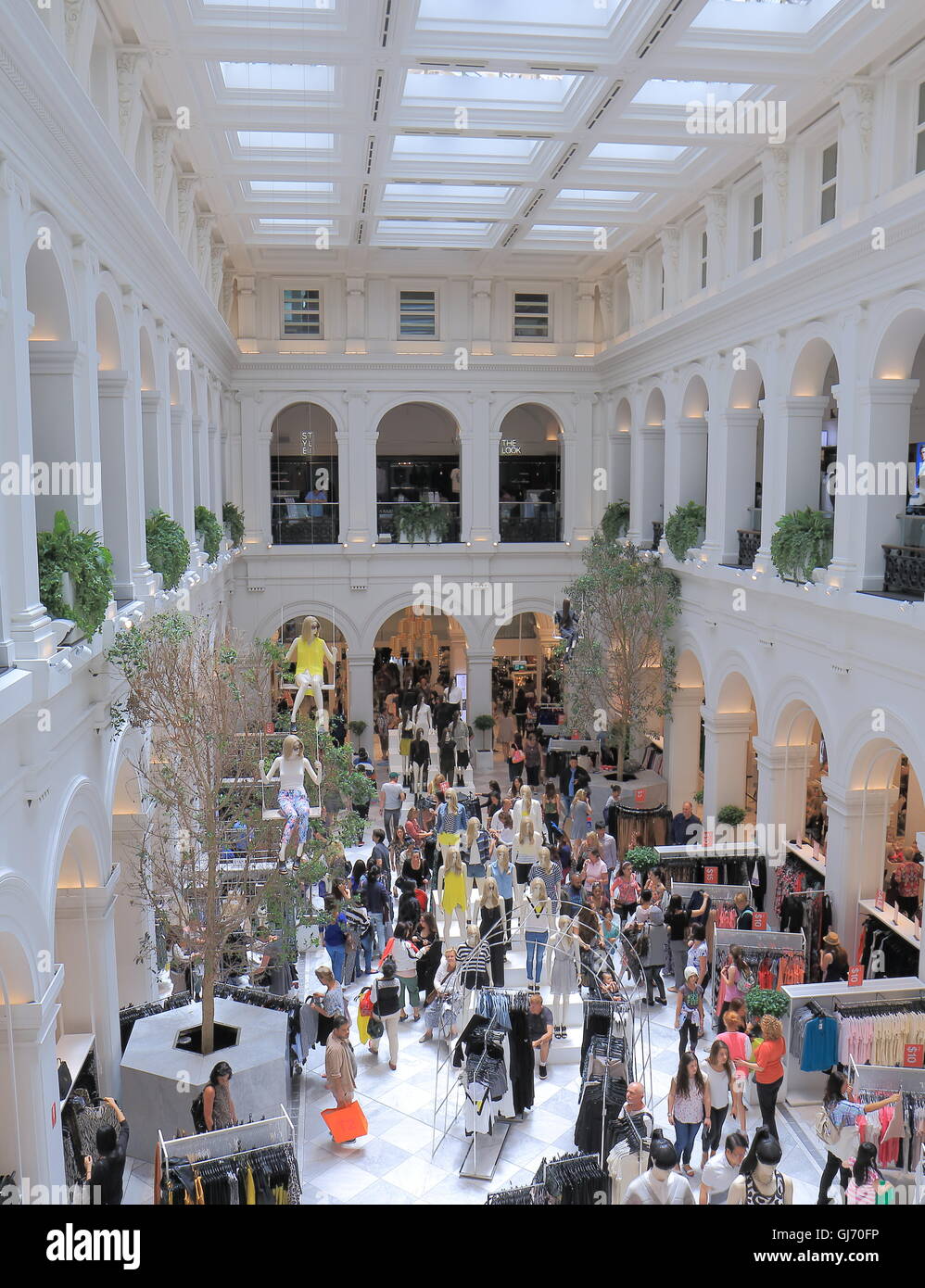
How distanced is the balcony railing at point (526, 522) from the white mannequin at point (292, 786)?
1578 cm

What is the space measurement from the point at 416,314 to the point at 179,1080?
19.1m

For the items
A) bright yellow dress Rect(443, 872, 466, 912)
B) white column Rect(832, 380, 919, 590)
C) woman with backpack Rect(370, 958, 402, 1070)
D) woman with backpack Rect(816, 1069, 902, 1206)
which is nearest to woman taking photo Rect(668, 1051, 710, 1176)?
woman with backpack Rect(816, 1069, 902, 1206)

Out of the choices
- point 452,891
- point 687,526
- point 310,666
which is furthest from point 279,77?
point 452,891

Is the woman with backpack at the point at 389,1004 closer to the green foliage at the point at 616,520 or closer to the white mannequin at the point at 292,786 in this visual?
the white mannequin at the point at 292,786

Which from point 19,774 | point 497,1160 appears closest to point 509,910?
point 497,1160

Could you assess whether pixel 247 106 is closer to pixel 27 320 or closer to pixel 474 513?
pixel 27 320

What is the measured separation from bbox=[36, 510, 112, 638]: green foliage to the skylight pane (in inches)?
371

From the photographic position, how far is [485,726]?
2586cm

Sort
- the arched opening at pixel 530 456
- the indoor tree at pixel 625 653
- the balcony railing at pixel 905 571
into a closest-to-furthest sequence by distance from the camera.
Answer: the balcony railing at pixel 905 571 < the indoor tree at pixel 625 653 < the arched opening at pixel 530 456

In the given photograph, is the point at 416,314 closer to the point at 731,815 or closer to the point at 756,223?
the point at 756,223

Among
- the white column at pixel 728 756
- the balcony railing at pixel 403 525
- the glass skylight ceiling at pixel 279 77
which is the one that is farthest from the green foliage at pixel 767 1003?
the balcony railing at pixel 403 525

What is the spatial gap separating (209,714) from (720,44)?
9.15 meters

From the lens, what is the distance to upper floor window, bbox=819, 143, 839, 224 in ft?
46.0

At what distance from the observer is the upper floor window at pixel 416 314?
25.0 m
